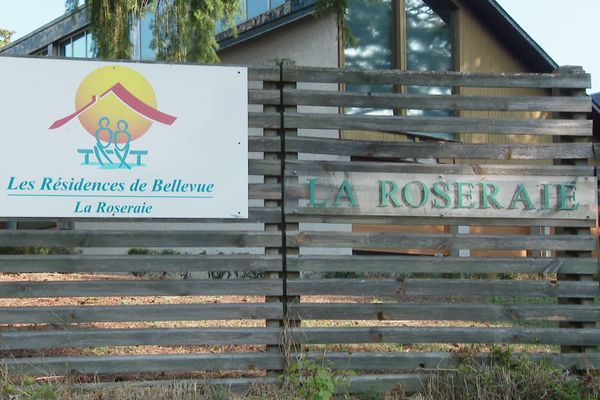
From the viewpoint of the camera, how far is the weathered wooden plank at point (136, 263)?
15.6ft

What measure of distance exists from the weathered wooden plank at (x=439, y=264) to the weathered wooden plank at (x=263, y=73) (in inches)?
56.8

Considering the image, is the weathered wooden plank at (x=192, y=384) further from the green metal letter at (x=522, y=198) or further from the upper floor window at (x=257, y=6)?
the upper floor window at (x=257, y=6)

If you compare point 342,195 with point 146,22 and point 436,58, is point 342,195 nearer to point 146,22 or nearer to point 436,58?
point 436,58

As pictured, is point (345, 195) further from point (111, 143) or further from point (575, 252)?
point (575, 252)

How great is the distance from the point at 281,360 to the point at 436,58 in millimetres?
10935

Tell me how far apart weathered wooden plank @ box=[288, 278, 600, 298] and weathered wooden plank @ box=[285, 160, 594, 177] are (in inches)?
34.0

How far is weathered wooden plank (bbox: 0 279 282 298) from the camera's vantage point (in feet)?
15.5

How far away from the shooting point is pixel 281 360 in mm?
4922

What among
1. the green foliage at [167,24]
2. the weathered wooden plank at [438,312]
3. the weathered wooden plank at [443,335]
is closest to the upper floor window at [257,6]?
the green foliage at [167,24]

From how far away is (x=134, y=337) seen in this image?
15.7 ft

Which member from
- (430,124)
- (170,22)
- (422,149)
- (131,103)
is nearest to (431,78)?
(430,124)

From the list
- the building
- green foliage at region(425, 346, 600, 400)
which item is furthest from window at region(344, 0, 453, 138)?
green foliage at region(425, 346, 600, 400)

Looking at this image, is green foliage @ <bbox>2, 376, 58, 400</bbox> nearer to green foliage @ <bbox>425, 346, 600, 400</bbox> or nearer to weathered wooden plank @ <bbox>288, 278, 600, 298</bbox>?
weathered wooden plank @ <bbox>288, 278, 600, 298</bbox>

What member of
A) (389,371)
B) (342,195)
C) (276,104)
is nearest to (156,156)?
(276,104)
